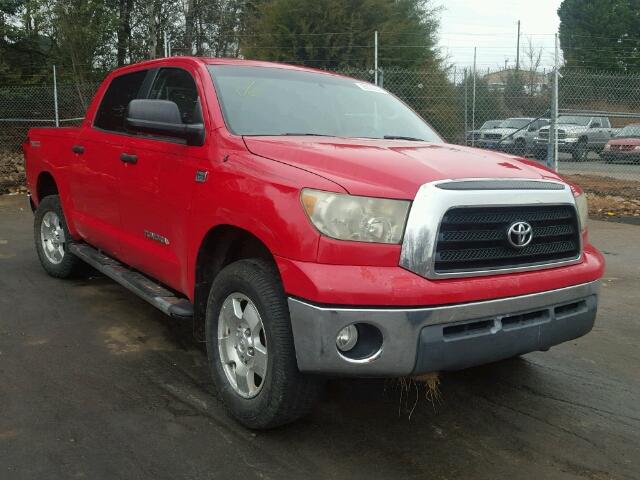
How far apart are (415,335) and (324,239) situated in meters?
0.54

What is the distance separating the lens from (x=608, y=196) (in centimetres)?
1204

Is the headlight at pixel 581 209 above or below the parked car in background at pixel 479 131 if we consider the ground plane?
below

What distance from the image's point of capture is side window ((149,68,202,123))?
3885 mm

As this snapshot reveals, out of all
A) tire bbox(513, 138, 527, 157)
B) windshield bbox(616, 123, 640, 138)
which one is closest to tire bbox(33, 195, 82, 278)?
tire bbox(513, 138, 527, 157)

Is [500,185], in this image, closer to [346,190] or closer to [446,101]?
[346,190]

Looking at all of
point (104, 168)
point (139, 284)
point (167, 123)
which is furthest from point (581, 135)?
point (167, 123)

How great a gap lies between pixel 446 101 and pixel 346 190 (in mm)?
12934

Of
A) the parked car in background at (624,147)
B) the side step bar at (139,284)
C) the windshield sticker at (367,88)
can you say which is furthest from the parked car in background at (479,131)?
the side step bar at (139,284)

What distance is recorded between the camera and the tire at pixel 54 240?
18.8ft

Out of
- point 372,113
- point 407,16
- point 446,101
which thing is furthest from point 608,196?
point 407,16

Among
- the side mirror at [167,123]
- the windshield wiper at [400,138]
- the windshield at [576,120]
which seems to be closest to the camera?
the side mirror at [167,123]

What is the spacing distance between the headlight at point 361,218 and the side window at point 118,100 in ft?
7.85

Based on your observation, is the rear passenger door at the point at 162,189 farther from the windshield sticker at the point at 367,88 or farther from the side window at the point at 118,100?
the windshield sticker at the point at 367,88

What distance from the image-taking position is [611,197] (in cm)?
1192
